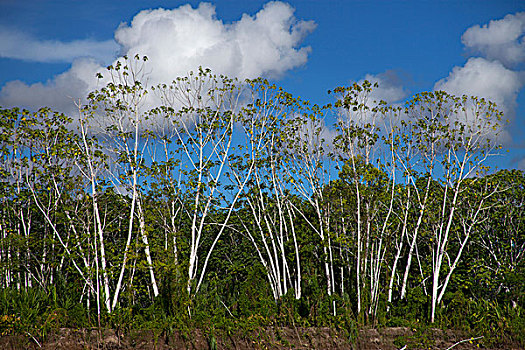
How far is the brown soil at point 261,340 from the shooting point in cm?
698

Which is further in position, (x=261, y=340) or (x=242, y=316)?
(x=242, y=316)

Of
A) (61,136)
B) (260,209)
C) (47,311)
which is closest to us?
(47,311)

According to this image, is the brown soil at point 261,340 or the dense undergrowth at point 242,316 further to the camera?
the dense undergrowth at point 242,316

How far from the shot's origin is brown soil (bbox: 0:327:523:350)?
22.9ft

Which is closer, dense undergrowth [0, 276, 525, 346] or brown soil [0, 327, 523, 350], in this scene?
brown soil [0, 327, 523, 350]

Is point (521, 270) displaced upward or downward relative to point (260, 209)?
downward

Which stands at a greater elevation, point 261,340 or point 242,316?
point 242,316

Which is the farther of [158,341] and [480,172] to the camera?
[480,172]

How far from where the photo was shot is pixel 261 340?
7.32m

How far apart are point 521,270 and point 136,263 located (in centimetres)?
730

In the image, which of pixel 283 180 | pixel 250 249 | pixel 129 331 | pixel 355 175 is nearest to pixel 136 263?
pixel 129 331

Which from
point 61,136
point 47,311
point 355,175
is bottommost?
point 47,311

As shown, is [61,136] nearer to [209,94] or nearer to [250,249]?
[209,94]

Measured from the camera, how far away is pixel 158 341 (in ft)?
23.4
